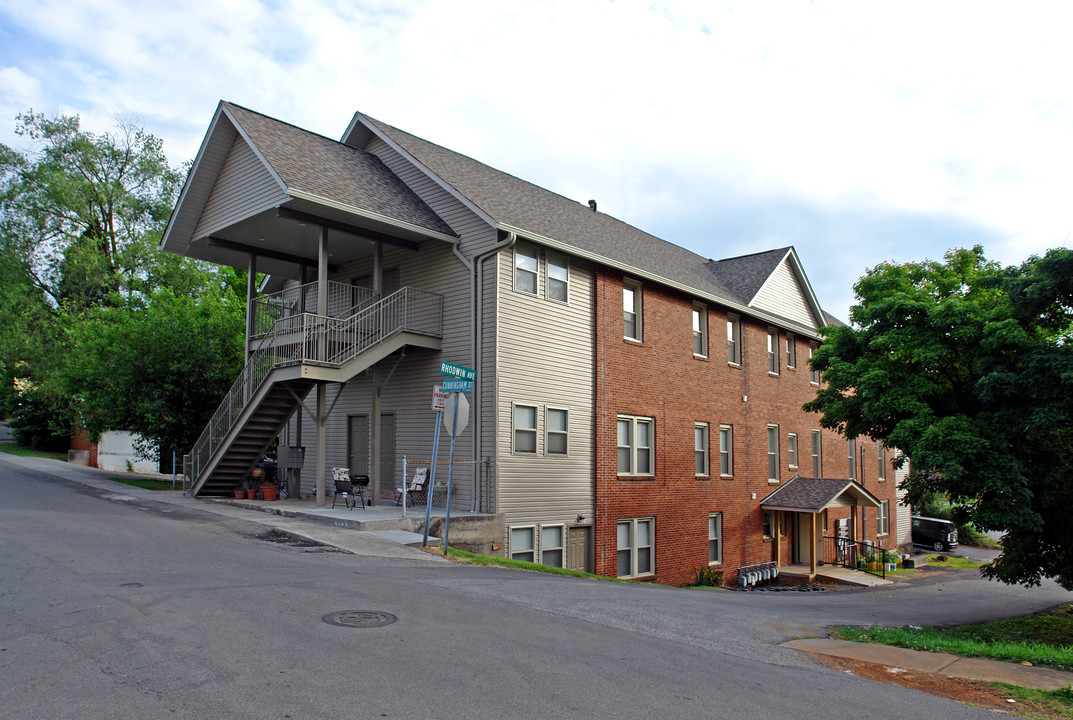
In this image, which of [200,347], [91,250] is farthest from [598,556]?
[91,250]

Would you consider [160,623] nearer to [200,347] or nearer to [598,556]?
[598,556]

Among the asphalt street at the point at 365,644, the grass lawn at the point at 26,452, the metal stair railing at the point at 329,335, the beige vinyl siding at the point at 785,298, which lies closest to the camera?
the asphalt street at the point at 365,644

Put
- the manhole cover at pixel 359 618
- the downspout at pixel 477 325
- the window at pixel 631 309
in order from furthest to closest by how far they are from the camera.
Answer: the window at pixel 631 309 < the downspout at pixel 477 325 < the manhole cover at pixel 359 618

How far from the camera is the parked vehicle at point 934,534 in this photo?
40031 mm

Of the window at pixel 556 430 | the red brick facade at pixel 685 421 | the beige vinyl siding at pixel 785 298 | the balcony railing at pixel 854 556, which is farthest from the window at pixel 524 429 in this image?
the balcony railing at pixel 854 556

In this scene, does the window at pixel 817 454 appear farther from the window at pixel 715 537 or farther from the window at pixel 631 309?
the window at pixel 631 309

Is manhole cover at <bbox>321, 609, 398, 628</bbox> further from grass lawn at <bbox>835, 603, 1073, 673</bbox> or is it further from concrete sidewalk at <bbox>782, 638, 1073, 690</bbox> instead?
grass lawn at <bbox>835, 603, 1073, 673</bbox>

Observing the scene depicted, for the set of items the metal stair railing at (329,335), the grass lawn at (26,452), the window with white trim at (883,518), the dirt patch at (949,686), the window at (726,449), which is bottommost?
the window with white trim at (883,518)

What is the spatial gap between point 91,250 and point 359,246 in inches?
1012

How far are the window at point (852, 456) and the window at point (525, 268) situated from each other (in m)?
20.1

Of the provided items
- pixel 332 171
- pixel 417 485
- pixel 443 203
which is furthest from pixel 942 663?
pixel 332 171

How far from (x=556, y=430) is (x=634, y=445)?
10.6 feet

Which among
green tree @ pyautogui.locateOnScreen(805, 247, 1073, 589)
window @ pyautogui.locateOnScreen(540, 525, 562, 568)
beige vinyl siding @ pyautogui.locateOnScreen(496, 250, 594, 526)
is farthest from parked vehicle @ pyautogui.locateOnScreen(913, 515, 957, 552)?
window @ pyautogui.locateOnScreen(540, 525, 562, 568)

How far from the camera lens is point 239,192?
717 inches
